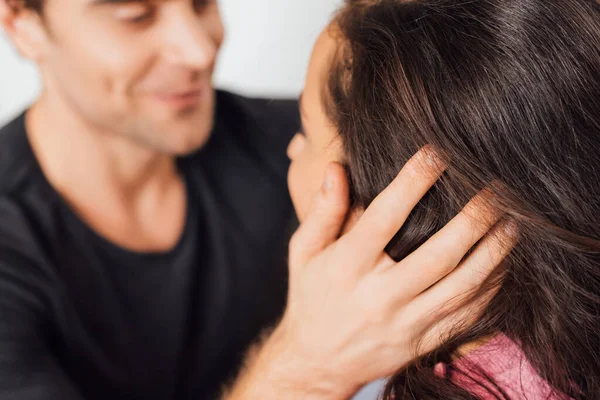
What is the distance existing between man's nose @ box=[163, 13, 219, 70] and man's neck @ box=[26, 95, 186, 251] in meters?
0.21

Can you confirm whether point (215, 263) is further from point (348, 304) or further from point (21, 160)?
point (348, 304)

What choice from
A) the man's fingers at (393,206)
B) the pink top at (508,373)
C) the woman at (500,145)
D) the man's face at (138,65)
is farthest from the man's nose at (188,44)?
the pink top at (508,373)

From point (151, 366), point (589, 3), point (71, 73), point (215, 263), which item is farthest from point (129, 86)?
point (589, 3)

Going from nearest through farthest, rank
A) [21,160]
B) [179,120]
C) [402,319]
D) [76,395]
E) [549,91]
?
1. [549,91]
2. [402,319]
3. [76,395]
4. [21,160]
5. [179,120]

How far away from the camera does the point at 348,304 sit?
742 millimetres

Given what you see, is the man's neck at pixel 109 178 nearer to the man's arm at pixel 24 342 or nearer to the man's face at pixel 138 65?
the man's face at pixel 138 65

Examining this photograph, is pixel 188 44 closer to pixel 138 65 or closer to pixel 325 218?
pixel 138 65

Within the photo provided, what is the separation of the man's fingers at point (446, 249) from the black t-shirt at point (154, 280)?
1.85ft

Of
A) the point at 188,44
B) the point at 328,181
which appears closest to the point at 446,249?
the point at 328,181

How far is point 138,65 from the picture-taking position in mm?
1099

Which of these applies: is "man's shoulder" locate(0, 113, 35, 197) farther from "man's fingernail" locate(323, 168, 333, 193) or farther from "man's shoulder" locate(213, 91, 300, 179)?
"man's fingernail" locate(323, 168, 333, 193)

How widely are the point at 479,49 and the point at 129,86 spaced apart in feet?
2.41

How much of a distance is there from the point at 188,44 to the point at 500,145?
67 cm

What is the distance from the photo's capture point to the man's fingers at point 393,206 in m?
0.64
